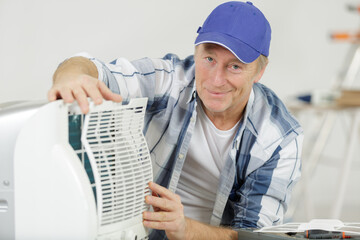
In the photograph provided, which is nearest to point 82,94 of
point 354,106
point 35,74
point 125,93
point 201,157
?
point 125,93

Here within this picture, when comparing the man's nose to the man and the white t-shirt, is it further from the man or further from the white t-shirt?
the white t-shirt

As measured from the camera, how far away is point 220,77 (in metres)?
1.38

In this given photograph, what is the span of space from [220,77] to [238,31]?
130 millimetres

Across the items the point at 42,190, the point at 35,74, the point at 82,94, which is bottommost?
the point at 35,74

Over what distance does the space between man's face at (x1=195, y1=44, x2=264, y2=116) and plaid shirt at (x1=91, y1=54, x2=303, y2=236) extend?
8cm

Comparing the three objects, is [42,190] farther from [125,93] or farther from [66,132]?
[125,93]

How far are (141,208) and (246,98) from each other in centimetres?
69

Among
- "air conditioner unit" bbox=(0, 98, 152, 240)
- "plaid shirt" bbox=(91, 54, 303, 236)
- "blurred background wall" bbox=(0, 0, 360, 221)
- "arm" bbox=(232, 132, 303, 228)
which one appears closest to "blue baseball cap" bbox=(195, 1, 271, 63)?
"plaid shirt" bbox=(91, 54, 303, 236)

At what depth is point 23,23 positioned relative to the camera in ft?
10.5

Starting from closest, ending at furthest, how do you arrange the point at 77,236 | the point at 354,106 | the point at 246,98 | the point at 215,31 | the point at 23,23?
the point at 77,236
the point at 215,31
the point at 246,98
the point at 354,106
the point at 23,23

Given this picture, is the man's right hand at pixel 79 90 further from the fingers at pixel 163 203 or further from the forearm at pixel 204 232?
the forearm at pixel 204 232

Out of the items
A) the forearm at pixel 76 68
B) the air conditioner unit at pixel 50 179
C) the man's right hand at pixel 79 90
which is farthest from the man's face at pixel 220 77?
the air conditioner unit at pixel 50 179

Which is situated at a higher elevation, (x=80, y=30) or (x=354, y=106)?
(x=80, y=30)

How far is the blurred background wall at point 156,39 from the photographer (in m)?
3.22
